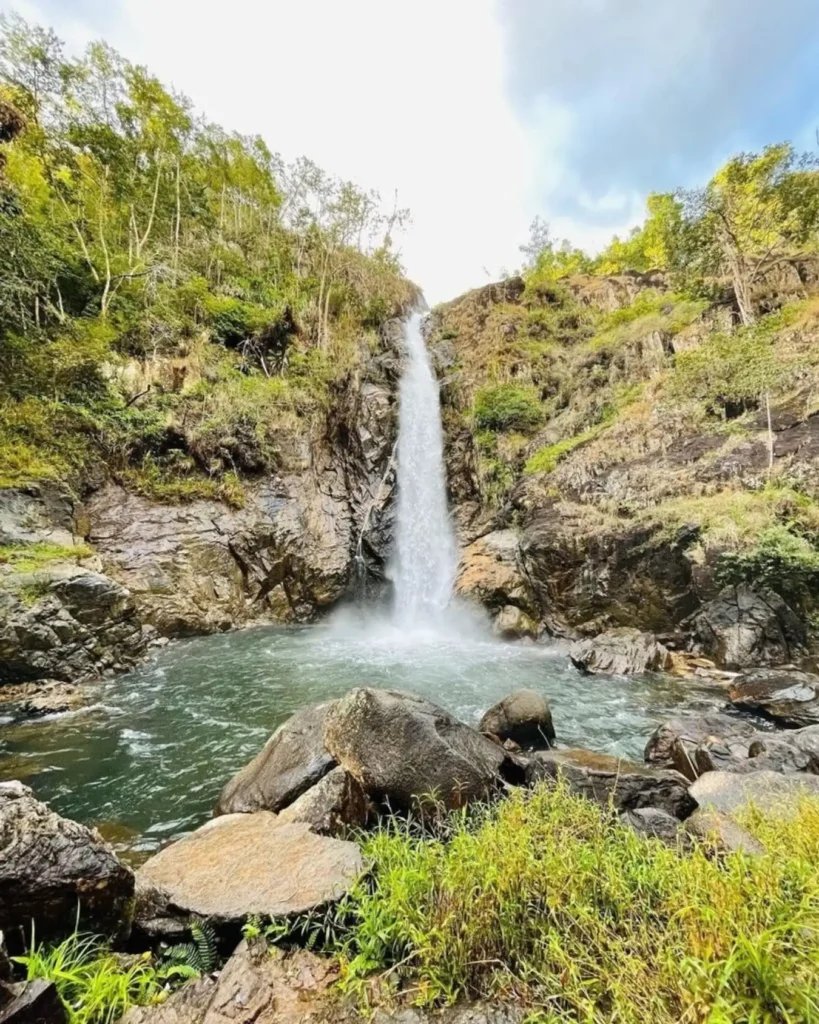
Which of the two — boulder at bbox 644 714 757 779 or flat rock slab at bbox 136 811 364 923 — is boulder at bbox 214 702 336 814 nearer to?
flat rock slab at bbox 136 811 364 923

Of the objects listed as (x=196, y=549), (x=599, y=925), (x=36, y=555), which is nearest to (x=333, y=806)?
(x=599, y=925)

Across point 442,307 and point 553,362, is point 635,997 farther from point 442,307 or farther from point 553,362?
point 442,307

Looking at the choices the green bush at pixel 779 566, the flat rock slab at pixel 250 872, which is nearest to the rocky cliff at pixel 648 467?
the green bush at pixel 779 566

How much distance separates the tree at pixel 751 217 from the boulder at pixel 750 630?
11.4m

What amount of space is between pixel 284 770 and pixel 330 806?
85cm

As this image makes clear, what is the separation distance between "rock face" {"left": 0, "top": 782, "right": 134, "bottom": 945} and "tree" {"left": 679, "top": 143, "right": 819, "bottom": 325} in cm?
2041

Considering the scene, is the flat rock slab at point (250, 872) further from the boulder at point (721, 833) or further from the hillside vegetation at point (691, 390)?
the hillside vegetation at point (691, 390)

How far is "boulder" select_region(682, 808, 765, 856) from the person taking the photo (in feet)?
8.66

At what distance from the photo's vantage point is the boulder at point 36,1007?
1779 mm

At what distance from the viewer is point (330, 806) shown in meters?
3.80

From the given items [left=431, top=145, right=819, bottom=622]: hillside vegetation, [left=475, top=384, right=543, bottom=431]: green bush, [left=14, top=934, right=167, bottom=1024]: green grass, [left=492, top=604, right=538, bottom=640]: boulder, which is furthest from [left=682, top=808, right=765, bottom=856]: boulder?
[left=475, top=384, right=543, bottom=431]: green bush

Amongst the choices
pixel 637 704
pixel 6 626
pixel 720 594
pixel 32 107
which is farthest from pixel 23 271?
pixel 720 594

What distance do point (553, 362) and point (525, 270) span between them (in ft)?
47.8

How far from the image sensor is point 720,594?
970 cm
